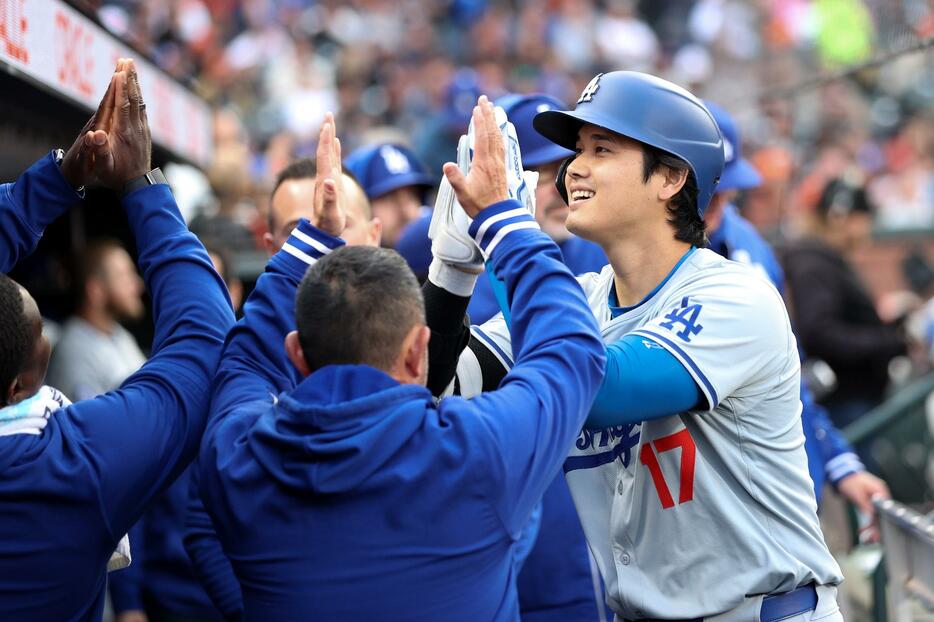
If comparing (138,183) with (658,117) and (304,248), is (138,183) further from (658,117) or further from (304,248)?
(658,117)

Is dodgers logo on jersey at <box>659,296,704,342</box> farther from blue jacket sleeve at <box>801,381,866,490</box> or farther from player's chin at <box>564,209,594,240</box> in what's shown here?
blue jacket sleeve at <box>801,381,866,490</box>

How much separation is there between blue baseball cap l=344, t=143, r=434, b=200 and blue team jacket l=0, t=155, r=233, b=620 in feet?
8.29

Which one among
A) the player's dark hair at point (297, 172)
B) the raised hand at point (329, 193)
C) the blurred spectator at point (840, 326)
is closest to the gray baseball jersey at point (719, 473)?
the raised hand at point (329, 193)

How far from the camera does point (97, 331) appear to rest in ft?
16.6

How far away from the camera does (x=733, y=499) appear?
262 cm

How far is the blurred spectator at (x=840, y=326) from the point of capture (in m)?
6.40

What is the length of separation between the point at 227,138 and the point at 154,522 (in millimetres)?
3627

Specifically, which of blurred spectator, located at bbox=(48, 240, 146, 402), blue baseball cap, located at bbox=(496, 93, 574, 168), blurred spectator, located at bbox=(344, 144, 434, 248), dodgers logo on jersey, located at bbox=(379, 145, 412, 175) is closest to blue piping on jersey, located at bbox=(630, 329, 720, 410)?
blue baseball cap, located at bbox=(496, 93, 574, 168)

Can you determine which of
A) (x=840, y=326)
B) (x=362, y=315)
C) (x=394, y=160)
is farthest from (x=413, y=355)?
(x=840, y=326)

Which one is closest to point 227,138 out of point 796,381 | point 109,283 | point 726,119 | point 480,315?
point 109,283

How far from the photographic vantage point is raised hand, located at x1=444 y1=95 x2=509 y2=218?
7.89ft

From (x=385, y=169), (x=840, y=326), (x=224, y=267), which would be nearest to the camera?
(x=224, y=267)

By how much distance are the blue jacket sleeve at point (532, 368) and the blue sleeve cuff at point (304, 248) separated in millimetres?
323

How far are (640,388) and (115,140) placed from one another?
131cm
